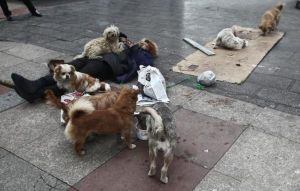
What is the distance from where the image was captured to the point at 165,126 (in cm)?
330

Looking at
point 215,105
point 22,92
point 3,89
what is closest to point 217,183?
point 215,105

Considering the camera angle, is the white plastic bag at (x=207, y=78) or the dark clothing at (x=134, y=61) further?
the dark clothing at (x=134, y=61)

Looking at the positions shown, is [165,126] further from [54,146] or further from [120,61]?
[120,61]

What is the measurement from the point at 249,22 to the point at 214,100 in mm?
4927

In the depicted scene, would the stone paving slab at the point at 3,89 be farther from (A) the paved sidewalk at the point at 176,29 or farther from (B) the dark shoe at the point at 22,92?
(A) the paved sidewalk at the point at 176,29

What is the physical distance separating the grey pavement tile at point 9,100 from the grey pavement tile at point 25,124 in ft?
0.37

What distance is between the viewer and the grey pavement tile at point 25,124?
4062 mm

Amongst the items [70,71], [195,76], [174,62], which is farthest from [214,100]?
[70,71]

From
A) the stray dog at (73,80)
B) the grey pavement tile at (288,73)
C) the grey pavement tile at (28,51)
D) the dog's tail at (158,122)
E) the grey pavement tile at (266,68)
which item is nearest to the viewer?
the dog's tail at (158,122)

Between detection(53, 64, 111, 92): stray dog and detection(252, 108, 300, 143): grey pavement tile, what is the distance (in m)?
2.25

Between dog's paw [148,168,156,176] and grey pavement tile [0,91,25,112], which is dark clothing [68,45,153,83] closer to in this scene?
grey pavement tile [0,91,25,112]

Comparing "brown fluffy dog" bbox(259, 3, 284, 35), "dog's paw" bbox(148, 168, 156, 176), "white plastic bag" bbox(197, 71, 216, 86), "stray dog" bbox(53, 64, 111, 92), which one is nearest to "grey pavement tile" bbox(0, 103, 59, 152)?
"stray dog" bbox(53, 64, 111, 92)

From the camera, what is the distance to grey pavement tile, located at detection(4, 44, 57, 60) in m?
→ 6.80

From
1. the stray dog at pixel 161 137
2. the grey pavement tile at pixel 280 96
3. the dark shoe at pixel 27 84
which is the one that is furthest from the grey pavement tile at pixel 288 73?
the dark shoe at pixel 27 84
